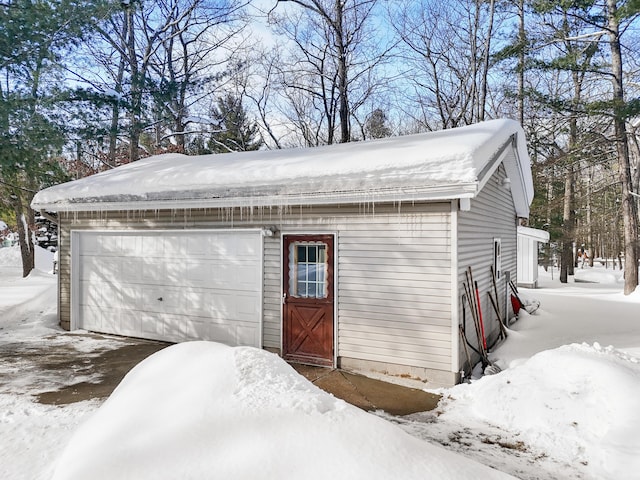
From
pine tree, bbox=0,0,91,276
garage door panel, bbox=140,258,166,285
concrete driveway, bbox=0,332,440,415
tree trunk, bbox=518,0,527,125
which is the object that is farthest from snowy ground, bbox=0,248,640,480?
tree trunk, bbox=518,0,527,125

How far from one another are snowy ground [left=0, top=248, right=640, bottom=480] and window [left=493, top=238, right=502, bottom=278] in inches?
74.5

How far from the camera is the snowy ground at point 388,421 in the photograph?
6.73 feet

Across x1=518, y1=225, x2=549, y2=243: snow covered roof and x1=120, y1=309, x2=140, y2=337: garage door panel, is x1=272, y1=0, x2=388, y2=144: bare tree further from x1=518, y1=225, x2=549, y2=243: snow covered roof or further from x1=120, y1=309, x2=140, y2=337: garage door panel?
x1=120, y1=309, x2=140, y2=337: garage door panel

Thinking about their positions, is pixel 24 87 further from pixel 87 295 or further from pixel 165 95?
pixel 165 95

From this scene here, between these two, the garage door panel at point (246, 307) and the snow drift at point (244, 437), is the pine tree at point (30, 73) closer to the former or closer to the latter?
the garage door panel at point (246, 307)

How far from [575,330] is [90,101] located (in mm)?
11769

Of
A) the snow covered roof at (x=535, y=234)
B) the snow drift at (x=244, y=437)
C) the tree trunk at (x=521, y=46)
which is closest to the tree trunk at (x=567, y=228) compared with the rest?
the snow covered roof at (x=535, y=234)

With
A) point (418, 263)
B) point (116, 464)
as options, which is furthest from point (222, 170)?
point (116, 464)

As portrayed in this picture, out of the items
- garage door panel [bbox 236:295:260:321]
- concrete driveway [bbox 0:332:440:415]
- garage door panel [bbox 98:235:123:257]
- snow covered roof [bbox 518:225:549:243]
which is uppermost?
snow covered roof [bbox 518:225:549:243]

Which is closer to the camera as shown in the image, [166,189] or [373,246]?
[373,246]

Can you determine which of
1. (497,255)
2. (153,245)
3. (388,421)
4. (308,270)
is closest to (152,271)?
(153,245)

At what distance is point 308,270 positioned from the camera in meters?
6.11

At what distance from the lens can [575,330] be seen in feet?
24.5

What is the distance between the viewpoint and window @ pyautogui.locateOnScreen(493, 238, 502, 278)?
753 cm
